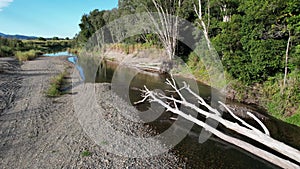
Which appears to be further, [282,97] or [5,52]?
[5,52]

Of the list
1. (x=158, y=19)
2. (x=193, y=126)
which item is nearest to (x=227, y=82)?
(x=193, y=126)

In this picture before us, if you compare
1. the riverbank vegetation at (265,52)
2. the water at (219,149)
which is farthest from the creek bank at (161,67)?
the water at (219,149)

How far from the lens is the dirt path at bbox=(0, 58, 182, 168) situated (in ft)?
24.2

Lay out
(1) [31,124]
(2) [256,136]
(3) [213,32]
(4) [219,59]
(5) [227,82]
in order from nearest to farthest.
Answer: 1. (2) [256,136]
2. (1) [31,124]
3. (5) [227,82]
4. (4) [219,59]
5. (3) [213,32]

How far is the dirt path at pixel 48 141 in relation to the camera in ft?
24.2

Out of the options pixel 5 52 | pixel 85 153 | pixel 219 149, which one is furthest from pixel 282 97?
pixel 5 52

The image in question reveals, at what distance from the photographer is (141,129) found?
10734mm

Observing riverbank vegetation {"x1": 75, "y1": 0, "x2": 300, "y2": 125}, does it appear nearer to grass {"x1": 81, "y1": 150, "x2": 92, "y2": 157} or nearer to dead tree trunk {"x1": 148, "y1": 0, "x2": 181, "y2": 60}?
dead tree trunk {"x1": 148, "y1": 0, "x2": 181, "y2": 60}

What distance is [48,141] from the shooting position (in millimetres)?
8711

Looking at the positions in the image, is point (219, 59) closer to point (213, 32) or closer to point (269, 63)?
point (213, 32)

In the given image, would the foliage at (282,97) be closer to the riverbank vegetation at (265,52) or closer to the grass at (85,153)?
the riverbank vegetation at (265,52)

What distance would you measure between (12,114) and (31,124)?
2062mm

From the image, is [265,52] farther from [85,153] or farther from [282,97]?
[85,153]

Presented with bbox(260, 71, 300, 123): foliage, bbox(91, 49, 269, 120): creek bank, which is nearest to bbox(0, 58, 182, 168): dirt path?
bbox(91, 49, 269, 120): creek bank
